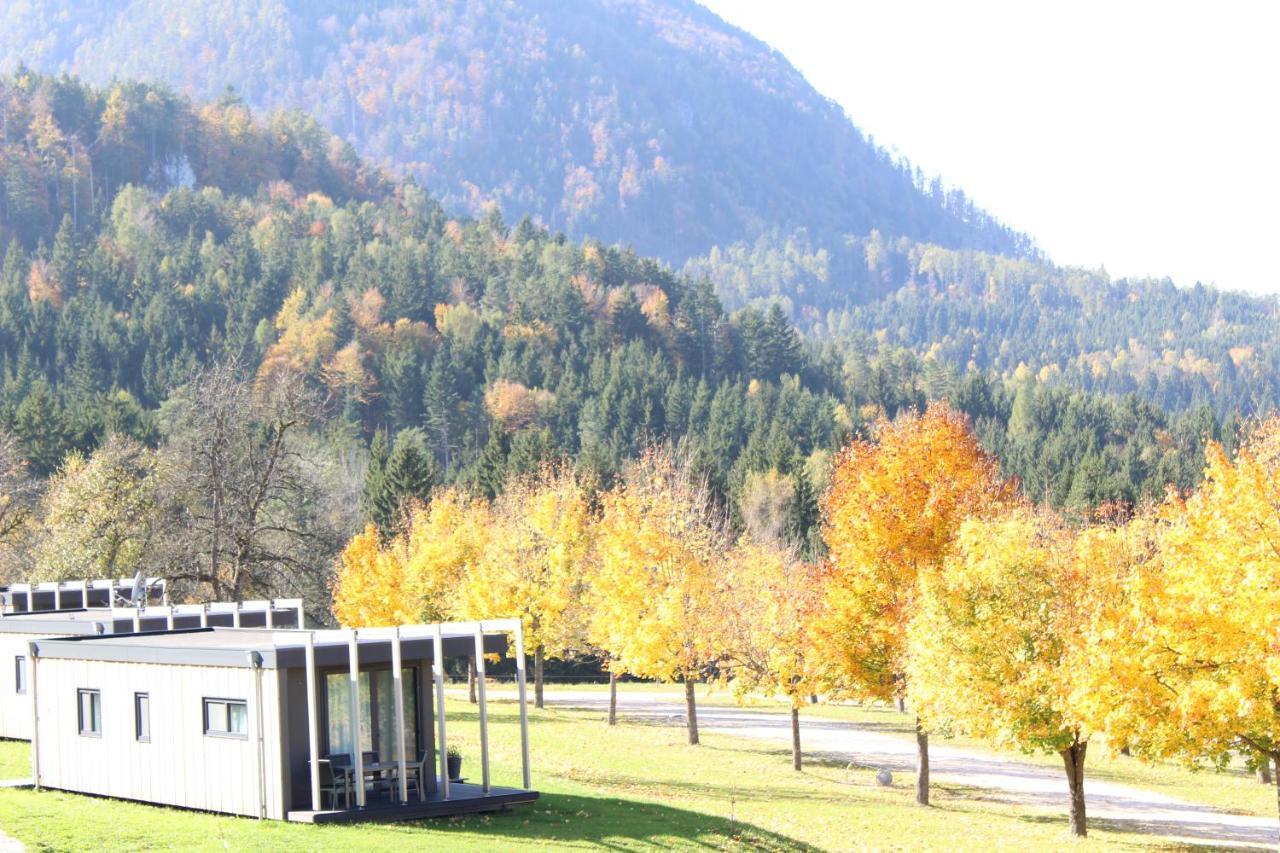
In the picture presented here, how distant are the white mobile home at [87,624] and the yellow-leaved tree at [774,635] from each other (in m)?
13.6

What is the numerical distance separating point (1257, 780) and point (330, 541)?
122 feet

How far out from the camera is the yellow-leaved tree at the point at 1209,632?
27.1m

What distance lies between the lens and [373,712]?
28719 millimetres

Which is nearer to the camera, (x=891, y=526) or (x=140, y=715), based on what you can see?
(x=140, y=715)

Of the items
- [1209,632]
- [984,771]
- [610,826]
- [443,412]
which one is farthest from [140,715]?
[443,412]

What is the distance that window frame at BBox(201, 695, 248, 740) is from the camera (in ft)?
89.3

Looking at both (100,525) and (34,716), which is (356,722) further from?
(100,525)

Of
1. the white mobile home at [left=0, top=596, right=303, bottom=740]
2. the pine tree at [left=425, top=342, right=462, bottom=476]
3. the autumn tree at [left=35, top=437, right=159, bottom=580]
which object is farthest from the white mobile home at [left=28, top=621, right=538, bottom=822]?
the pine tree at [left=425, top=342, right=462, bottom=476]

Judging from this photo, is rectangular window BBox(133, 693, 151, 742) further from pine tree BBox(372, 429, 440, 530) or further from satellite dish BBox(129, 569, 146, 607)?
pine tree BBox(372, 429, 440, 530)

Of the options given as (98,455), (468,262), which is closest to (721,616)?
(98,455)

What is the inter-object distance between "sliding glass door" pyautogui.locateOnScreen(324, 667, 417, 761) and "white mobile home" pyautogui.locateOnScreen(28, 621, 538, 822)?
22mm

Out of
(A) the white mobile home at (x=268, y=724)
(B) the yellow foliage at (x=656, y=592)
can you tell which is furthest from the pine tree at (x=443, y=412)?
(A) the white mobile home at (x=268, y=724)

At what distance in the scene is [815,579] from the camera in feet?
129

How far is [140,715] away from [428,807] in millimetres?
6023
